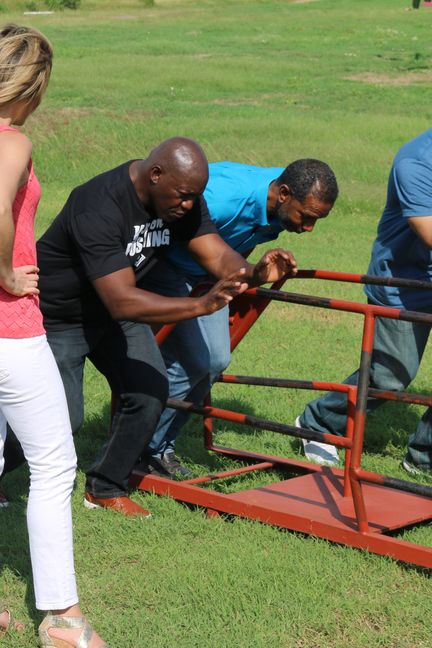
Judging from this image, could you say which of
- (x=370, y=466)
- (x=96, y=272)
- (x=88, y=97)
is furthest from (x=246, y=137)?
(x=96, y=272)

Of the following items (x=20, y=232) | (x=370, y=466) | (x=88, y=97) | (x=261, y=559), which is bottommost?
(x=88, y=97)

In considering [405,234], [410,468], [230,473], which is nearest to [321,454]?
[410,468]

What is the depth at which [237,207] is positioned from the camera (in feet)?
17.7

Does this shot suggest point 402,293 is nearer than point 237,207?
No

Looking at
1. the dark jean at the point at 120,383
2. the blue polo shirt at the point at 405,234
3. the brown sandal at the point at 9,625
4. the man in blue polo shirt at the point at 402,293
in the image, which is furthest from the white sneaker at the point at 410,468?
the brown sandal at the point at 9,625

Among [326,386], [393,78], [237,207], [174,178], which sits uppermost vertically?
[174,178]

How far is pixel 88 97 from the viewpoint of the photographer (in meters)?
21.8

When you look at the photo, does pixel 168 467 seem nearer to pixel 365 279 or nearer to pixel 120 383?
pixel 120 383

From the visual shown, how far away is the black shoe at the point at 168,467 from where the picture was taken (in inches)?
229

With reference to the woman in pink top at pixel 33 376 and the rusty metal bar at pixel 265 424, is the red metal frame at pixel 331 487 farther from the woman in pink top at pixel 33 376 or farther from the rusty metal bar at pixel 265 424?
the woman in pink top at pixel 33 376

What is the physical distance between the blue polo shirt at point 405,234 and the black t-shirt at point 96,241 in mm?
1106

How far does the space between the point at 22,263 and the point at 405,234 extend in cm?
267

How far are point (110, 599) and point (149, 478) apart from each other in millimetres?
1218

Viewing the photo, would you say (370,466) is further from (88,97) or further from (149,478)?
(88,97)
